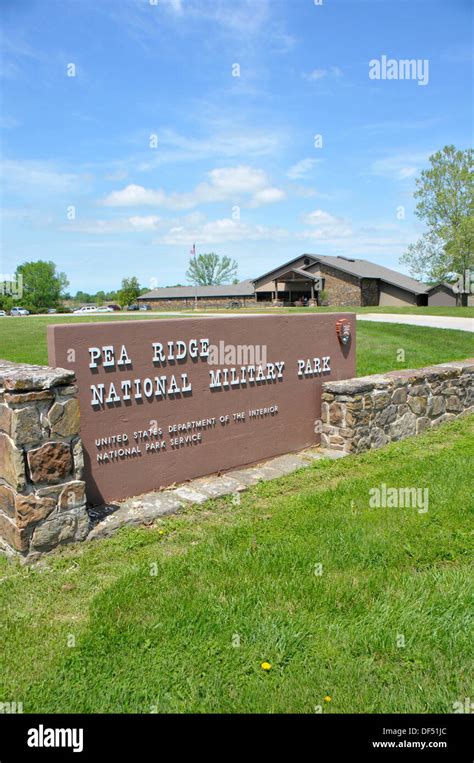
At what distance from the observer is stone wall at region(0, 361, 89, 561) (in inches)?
162

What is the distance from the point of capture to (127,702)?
111 inches

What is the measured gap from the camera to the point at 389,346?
1438cm

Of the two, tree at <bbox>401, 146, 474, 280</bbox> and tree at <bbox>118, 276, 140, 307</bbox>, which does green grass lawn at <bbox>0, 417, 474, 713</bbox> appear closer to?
tree at <bbox>401, 146, 474, 280</bbox>

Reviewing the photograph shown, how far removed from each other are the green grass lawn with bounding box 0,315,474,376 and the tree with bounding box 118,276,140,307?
57289 millimetres

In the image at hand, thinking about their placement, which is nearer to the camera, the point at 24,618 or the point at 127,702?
the point at 127,702

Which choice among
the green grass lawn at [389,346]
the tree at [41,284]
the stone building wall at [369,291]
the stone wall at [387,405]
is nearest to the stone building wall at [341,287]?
the stone building wall at [369,291]

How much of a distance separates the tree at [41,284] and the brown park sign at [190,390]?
84.4 metres

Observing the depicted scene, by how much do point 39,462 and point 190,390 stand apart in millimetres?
2023

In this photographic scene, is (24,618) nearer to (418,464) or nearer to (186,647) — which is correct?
(186,647)

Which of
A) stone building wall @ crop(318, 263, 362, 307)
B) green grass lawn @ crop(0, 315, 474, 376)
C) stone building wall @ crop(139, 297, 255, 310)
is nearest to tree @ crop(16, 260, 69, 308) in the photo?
stone building wall @ crop(139, 297, 255, 310)

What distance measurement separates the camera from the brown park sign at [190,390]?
16.9ft
